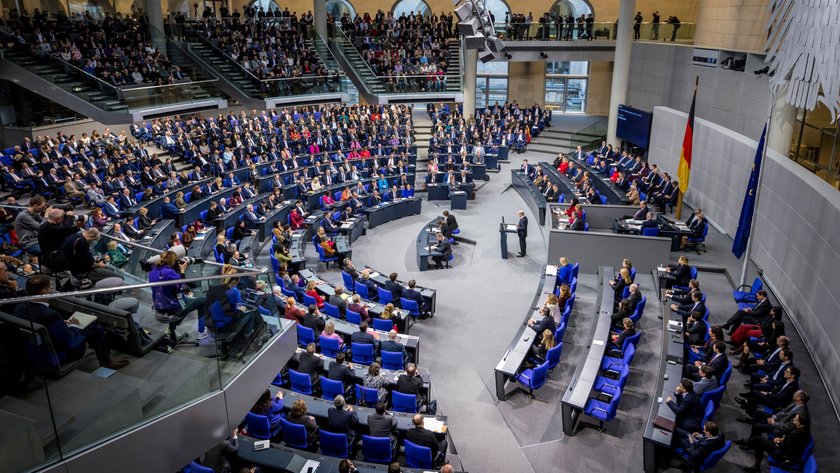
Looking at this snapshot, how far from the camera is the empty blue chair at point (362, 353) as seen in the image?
1078 centimetres

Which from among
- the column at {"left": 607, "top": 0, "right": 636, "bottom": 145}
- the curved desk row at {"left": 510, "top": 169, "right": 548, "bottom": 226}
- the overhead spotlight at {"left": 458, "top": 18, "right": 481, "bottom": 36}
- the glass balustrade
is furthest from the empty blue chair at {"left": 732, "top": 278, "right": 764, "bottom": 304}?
the column at {"left": 607, "top": 0, "right": 636, "bottom": 145}

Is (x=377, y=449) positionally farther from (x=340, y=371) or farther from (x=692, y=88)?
(x=692, y=88)

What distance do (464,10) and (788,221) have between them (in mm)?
10262

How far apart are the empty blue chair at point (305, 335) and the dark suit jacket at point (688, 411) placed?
6.13 meters

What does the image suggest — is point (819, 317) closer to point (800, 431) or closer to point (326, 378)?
point (800, 431)

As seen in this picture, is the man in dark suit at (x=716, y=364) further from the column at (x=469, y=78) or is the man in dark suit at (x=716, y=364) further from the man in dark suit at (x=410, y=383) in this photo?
the column at (x=469, y=78)

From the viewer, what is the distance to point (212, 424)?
245 inches

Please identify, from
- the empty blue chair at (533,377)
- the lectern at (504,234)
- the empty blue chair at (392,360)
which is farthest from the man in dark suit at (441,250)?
the empty blue chair at (533,377)

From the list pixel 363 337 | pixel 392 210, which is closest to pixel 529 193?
pixel 392 210

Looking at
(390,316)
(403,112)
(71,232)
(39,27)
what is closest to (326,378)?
(390,316)

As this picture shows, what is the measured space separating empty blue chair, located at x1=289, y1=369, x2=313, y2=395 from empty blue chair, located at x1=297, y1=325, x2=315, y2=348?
1.31 meters

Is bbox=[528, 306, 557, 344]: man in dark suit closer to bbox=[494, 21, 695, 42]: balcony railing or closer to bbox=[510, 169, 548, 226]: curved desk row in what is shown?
bbox=[510, 169, 548, 226]: curved desk row

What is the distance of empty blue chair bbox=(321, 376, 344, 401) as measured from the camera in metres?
9.62

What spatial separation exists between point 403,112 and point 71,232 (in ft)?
86.3
